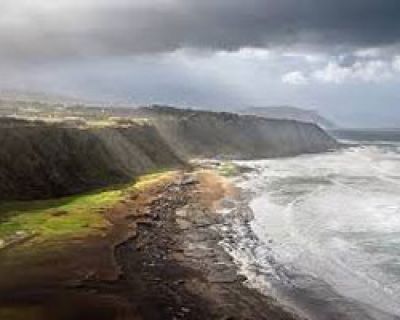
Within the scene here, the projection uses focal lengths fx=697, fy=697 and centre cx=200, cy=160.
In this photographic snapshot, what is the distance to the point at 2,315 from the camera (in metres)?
47.8

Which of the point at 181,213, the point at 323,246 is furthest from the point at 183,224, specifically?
the point at 323,246

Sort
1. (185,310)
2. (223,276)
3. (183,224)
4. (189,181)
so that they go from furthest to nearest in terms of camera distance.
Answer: (189,181)
(183,224)
(223,276)
(185,310)

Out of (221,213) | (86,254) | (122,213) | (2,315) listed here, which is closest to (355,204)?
(221,213)

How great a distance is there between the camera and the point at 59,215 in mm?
86688

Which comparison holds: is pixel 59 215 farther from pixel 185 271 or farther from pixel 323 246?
pixel 323 246

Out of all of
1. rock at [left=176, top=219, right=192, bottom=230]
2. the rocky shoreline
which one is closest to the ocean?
the rocky shoreline

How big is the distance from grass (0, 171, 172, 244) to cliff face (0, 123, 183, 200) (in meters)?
4.63

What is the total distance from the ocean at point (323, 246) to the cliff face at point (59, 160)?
24367 mm

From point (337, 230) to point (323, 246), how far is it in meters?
10.4

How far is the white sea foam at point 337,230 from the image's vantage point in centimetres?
6041

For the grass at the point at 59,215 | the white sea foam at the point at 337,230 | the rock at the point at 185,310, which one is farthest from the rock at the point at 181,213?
the rock at the point at 185,310

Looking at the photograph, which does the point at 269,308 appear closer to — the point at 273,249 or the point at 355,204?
the point at 273,249

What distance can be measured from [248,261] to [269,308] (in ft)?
49.9

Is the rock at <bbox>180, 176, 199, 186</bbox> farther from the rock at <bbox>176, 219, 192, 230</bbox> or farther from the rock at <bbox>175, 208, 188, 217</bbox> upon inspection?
the rock at <bbox>176, 219, 192, 230</bbox>
